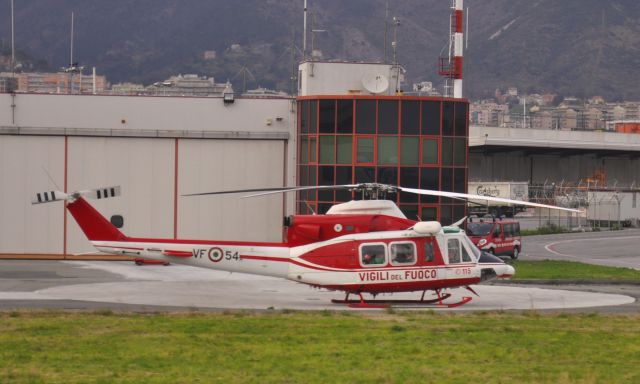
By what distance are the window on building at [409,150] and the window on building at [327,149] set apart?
8.04 ft

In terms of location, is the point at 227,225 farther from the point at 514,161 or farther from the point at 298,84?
the point at 514,161

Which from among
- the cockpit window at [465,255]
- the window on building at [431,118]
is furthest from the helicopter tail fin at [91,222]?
the window on building at [431,118]

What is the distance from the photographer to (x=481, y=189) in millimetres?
77250

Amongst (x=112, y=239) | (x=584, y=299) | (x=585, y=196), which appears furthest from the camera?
(x=585, y=196)

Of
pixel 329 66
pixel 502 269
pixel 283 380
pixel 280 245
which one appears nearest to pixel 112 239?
pixel 280 245

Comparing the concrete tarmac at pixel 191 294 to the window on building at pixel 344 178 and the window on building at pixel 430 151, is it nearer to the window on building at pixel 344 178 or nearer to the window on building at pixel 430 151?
the window on building at pixel 344 178

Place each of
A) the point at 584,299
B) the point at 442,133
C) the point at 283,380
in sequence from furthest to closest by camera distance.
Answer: the point at 442,133, the point at 584,299, the point at 283,380

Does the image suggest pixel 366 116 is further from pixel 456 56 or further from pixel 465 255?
pixel 456 56

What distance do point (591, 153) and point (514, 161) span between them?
7.59 metres

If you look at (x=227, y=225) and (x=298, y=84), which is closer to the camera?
(x=227, y=225)

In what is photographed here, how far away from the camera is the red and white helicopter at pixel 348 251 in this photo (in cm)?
2420

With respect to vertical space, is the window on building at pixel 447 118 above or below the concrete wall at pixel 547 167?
above

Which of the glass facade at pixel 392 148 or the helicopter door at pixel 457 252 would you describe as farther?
the glass facade at pixel 392 148

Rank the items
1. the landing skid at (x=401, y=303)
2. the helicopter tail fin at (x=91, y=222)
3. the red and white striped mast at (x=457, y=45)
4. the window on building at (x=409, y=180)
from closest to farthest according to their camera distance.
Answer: the landing skid at (x=401, y=303)
the helicopter tail fin at (x=91, y=222)
the window on building at (x=409, y=180)
the red and white striped mast at (x=457, y=45)
